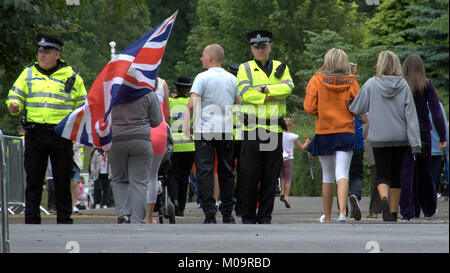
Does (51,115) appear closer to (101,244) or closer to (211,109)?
(211,109)

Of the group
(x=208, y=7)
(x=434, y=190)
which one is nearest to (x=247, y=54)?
(x=208, y=7)

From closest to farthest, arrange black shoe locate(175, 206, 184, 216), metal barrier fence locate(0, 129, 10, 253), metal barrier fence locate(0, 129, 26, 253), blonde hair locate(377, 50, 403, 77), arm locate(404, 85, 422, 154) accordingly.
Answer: metal barrier fence locate(0, 129, 10, 253)
arm locate(404, 85, 422, 154)
blonde hair locate(377, 50, 403, 77)
metal barrier fence locate(0, 129, 26, 253)
black shoe locate(175, 206, 184, 216)

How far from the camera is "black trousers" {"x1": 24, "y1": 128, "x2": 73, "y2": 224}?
11.5 m

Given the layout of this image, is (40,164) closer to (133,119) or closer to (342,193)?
(133,119)

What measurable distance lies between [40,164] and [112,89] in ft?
4.40

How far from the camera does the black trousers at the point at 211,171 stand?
38.2 feet

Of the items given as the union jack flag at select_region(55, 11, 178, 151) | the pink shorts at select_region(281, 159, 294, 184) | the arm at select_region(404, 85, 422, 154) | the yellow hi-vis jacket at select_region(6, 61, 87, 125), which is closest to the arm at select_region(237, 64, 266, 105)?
the union jack flag at select_region(55, 11, 178, 151)

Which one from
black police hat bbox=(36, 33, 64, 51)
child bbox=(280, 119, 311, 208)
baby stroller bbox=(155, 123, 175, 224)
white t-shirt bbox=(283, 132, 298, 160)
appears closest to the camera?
black police hat bbox=(36, 33, 64, 51)

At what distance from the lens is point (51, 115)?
11.5 m

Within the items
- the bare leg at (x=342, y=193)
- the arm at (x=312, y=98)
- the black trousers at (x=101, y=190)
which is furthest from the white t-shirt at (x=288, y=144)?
the arm at (x=312, y=98)

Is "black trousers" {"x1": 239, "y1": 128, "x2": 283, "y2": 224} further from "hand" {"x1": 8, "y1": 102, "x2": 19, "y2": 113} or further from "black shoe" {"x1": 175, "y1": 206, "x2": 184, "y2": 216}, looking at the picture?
"black shoe" {"x1": 175, "y1": 206, "x2": 184, "y2": 216}

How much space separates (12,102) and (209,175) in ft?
7.56

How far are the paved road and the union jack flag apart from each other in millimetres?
1171

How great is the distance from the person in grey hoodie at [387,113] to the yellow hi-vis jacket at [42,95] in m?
3.18
